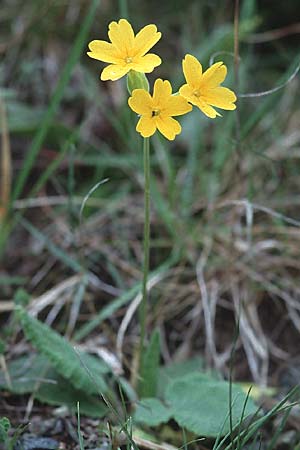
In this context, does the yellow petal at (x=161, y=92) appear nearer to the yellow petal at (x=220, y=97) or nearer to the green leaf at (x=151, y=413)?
the yellow petal at (x=220, y=97)

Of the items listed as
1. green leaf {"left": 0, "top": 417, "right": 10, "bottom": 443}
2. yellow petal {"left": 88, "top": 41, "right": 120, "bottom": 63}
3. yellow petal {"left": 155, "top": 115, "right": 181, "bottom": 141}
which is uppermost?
yellow petal {"left": 88, "top": 41, "right": 120, "bottom": 63}

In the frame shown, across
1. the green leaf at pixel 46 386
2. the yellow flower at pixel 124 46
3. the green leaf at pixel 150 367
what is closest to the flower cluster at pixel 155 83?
the yellow flower at pixel 124 46

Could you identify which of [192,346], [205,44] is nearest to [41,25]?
[205,44]

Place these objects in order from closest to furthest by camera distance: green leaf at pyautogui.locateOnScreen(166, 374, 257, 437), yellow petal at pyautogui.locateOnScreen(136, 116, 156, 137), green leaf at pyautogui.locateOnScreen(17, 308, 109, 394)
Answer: yellow petal at pyautogui.locateOnScreen(136, 116, 156, 137) < green leaf at pyautogui.locateOnScreen(166, 374, 257, 437) < green leaf at pyautogui.locateOnScreen(17, 308, 109, 394)

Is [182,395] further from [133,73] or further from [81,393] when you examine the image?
[133,73]

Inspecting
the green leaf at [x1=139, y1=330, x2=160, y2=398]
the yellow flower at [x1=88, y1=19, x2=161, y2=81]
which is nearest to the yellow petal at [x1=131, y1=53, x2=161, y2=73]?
the yellow flower at [x1=88, y1=19, x2=161, y2=81]

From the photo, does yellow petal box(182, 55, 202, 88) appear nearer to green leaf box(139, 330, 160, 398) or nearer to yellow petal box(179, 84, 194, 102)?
yellow petal box(179, 84, 194, 102)

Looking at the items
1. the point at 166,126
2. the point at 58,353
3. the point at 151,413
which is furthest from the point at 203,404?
the point at 166,126
